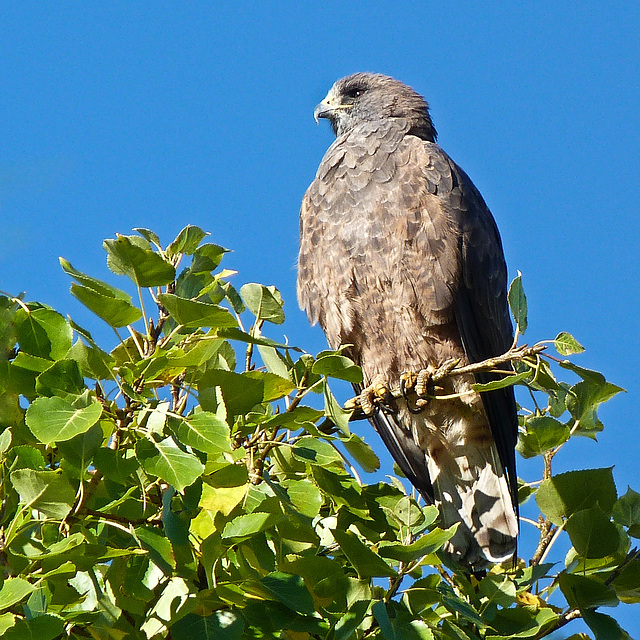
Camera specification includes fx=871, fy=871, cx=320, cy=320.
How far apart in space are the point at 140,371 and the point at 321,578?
705 millimetres

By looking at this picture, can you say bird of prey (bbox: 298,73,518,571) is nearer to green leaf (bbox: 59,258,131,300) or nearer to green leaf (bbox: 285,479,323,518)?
green leaf (bbox: 285,479,323,518)

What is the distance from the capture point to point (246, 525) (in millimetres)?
2088

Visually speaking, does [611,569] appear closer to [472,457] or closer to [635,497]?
[635,497]

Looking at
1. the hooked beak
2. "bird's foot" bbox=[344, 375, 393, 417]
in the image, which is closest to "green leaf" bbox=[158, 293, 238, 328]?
"bird's foot" bbox=[344, 375, 393, 417]

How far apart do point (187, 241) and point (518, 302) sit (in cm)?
104

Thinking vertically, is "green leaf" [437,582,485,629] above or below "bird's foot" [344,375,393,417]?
below

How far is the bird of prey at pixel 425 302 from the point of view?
14.6 feet

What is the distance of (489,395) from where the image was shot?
448 cm

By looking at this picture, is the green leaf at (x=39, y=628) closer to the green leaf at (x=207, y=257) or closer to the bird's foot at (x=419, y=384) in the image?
the green leaf at (x=207, y=257)

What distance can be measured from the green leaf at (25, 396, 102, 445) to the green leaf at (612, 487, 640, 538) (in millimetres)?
1722

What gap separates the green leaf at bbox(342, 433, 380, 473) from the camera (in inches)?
106

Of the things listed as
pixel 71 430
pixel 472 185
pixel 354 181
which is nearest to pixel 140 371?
pixel 71 430

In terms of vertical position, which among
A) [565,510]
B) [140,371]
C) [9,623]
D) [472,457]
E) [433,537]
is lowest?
[9,623]

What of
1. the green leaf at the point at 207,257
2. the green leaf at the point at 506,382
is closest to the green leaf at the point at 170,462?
the green leaf at the point at 207,257
